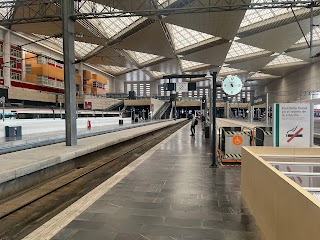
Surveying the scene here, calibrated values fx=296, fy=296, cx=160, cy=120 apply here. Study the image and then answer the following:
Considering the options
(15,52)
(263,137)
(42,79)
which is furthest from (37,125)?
(42,79)

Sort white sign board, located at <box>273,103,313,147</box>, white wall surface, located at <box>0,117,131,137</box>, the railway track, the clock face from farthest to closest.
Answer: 1. white wall surface, located at <box>0,117,131,137</box>
2. the clock face
3. white sign board, located at <box>273,103,313,147</box>
4. the railway track

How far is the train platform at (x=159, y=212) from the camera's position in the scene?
12.7 feet

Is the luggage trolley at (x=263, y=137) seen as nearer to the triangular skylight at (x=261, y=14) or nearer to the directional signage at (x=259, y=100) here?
the directional signage at (x=259, y=100)

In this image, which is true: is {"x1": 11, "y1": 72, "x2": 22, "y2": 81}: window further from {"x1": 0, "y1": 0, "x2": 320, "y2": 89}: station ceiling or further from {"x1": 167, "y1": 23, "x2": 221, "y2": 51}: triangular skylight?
{"x1": 167, "y1": 23, "x2": 221, "y2": 51}: triangular skylight

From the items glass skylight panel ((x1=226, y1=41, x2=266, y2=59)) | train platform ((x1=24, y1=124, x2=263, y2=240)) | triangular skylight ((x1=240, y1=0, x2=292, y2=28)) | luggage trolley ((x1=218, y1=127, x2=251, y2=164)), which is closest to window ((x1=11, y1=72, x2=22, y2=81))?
triangular skylight ((x1=240, y1=0, x2=292, y2=28))

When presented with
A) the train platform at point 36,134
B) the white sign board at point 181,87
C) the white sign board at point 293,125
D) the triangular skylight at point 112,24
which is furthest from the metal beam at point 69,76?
the triangular skylight at point 112,24

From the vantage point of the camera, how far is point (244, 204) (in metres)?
5.09

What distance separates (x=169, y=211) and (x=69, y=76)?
885cm

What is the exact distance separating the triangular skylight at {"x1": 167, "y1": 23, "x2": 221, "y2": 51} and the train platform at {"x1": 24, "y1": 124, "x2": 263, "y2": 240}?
33673 millimetres

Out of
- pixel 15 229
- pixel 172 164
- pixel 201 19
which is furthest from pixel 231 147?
pixel 201 19

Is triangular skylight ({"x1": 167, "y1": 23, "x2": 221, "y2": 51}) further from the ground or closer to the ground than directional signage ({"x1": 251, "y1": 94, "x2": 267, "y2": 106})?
further from the ground

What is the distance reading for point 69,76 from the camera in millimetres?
12039

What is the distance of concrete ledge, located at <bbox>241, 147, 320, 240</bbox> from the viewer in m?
2.08

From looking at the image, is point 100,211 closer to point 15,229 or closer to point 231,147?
point 15,229
